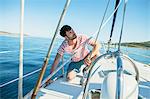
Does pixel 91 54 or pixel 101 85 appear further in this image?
pixel 91 54

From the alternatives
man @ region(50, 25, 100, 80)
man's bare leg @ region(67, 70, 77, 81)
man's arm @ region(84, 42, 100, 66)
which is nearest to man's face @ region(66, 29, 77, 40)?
man @ region(50, 25, 100, 80)

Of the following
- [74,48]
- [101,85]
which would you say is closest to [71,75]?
[74,48]

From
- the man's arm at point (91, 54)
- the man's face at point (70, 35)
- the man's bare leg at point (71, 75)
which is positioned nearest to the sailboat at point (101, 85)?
the man's bare leg at point (71, 75)

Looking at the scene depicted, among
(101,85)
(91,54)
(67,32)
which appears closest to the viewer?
(101,85)

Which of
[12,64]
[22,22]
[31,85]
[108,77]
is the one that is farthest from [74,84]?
[12,64]

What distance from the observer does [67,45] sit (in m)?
2.77

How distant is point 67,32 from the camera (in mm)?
2605

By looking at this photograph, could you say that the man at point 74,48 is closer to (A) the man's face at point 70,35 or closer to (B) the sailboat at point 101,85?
(A) the man's face at point 70,35

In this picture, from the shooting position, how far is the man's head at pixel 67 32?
8.42ft

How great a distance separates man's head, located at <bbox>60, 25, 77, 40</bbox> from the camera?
2.57m

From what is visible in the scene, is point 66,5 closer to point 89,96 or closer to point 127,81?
point 127,81

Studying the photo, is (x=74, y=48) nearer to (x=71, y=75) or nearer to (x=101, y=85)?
(x=71, y=75)

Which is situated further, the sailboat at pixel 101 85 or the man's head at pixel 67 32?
the man's head at pixel 67 32

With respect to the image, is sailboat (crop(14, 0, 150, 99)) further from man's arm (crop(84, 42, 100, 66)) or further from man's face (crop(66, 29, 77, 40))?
man's face (crop(66, 29, 77, 40))
